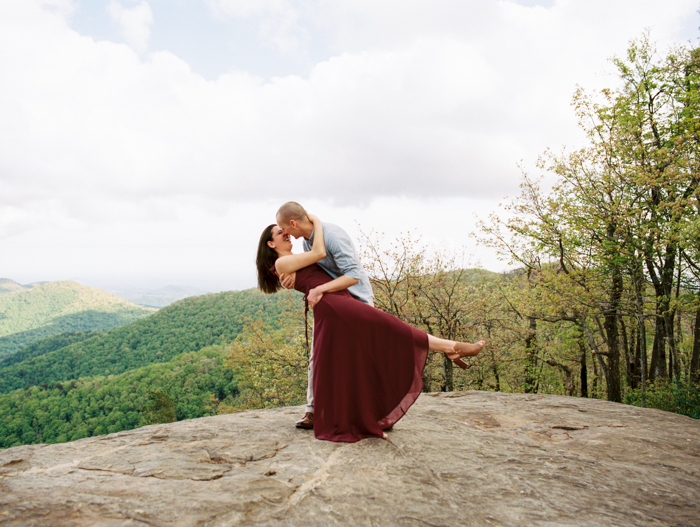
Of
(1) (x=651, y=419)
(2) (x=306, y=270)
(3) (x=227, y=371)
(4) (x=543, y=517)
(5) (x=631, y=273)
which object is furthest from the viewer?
(3) (x=227, y=371)

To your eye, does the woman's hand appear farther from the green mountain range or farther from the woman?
the green mountain range

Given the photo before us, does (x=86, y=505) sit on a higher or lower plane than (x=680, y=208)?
lower

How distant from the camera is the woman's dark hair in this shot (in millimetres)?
3840

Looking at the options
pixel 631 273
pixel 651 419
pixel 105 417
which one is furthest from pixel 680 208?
pixel 105 417

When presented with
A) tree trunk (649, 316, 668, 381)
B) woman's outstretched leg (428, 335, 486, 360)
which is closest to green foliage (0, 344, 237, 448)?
tree trunk (649, 316, 668, 381)

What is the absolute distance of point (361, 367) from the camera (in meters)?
3.39

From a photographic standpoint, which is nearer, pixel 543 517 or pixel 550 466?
pixel 543 517

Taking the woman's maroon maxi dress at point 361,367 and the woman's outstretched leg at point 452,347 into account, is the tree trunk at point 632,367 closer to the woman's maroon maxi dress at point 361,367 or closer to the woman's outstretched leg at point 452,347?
the woman's outstretched leg at point 452,347

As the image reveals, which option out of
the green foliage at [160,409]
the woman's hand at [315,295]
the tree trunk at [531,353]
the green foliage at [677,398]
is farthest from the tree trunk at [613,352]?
the green foliage at [160,409]

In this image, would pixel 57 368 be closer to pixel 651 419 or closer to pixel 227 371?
pixel 227 371

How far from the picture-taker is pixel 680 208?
8.28m

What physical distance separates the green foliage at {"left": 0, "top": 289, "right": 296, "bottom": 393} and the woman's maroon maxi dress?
63670mm

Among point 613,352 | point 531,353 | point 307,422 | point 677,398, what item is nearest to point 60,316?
point 531,353

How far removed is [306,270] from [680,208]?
372 inches
